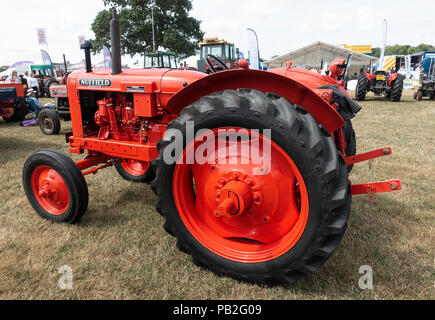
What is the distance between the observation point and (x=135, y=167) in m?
3.70

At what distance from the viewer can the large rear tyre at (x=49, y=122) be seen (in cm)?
661

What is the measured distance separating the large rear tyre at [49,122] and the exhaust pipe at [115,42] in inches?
189

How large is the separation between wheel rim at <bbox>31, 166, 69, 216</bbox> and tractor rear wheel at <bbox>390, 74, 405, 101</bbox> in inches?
517

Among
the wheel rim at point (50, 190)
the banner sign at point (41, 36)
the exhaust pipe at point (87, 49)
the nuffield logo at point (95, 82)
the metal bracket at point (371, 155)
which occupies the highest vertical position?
the banner sign at point (41, 36)

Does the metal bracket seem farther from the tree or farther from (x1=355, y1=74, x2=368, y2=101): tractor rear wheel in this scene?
the tree

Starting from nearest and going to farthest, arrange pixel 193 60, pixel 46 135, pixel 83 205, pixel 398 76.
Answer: pixel 83 205 < pixel 46 135 < pixel 398 76 < pixel 193 60

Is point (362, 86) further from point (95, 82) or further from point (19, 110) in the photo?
point (19, 110)

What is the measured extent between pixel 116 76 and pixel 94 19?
97.3 ft

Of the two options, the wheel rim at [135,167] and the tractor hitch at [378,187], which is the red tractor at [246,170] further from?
the wheel rim at [135,167]

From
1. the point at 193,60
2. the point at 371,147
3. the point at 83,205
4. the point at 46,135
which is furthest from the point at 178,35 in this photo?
the point at 83,205

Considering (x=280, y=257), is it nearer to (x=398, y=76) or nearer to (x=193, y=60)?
(x=398, y=76)

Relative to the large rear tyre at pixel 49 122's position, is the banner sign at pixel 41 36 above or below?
above

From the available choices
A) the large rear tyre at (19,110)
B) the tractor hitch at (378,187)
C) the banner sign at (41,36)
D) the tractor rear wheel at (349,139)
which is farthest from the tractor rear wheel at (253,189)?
the banner sign at (41,36)
